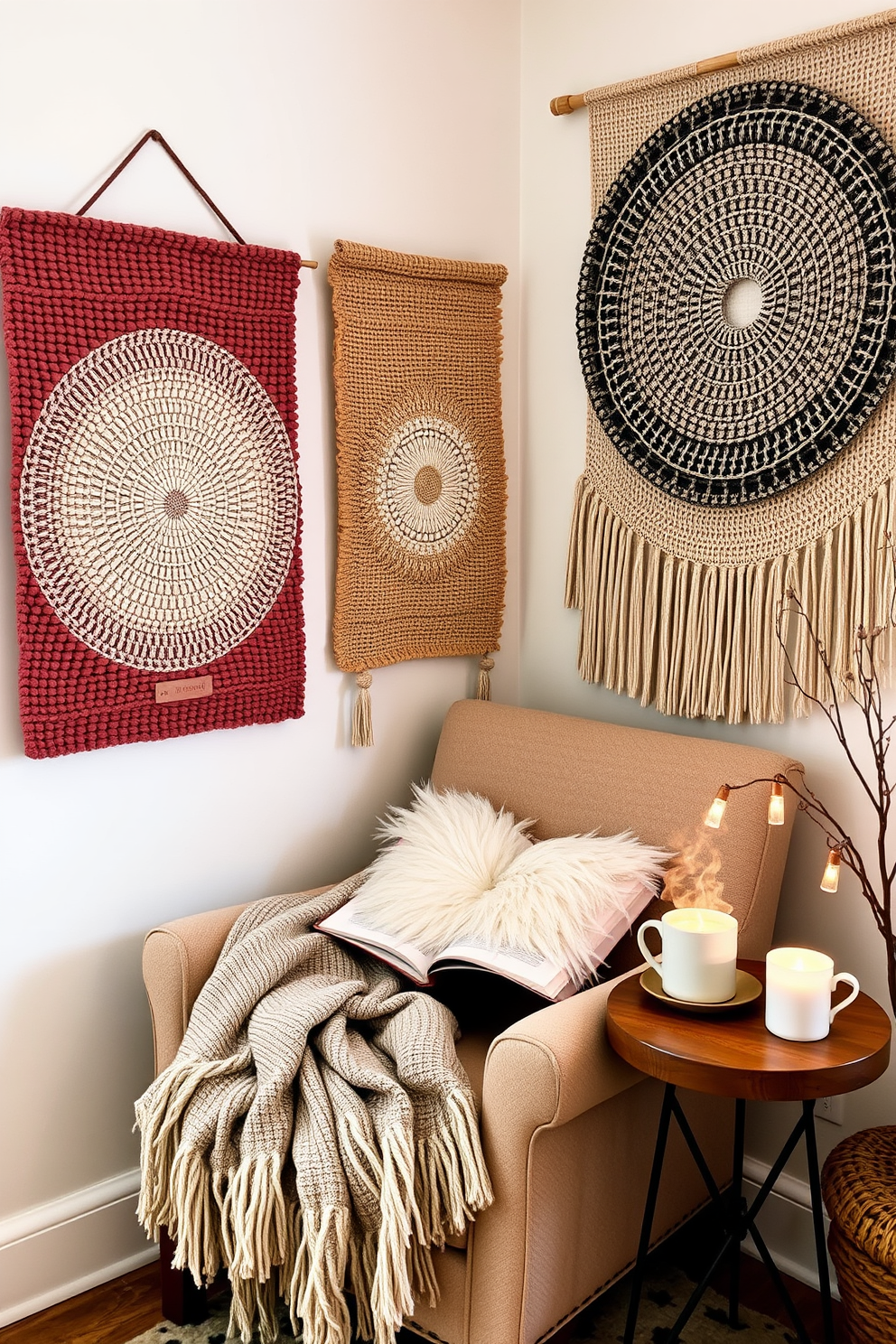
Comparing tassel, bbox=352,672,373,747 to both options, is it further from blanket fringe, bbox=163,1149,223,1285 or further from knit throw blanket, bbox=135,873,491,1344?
blanket fringe, bbox=163,1149,223,1285

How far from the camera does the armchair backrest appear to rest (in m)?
1.80

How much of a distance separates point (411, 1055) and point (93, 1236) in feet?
2.58

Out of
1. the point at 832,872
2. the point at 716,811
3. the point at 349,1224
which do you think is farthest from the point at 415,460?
the point at 349,1224

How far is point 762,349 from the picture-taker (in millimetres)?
1924

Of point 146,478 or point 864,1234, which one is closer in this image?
point 864,1234

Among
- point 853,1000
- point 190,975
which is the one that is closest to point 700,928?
point 853,1000

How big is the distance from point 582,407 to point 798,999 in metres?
1.31

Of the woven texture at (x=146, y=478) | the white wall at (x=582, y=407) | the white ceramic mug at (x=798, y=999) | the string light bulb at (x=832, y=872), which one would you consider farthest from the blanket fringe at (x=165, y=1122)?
the white wall at (x=582, y=407)

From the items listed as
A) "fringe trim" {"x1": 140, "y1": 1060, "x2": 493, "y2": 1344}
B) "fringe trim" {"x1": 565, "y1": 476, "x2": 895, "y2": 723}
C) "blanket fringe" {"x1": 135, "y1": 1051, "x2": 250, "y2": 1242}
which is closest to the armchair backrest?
"fringe trim" {"x1": 565, "y1": 476, "x2": 895, "y2": 723}

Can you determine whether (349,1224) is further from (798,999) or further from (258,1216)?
(798,999)

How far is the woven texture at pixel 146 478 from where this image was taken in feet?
5.59

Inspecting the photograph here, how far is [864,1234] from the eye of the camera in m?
1.49

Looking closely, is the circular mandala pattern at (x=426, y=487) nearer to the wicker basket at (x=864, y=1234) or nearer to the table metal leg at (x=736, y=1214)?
the table metal leg at (x=736, y=1214)

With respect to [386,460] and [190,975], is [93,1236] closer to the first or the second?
[190,975]
